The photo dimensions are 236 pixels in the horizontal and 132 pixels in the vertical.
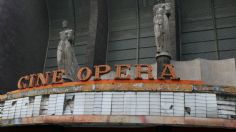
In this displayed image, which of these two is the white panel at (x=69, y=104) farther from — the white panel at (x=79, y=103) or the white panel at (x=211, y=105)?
the white panel at (x=211, y=105)

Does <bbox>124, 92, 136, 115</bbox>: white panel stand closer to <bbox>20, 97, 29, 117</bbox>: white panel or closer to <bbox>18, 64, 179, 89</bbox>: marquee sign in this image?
<bbox>18, 64, 179, 89</bbox>: marquee sign

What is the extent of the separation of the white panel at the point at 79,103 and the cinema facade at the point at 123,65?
36mm

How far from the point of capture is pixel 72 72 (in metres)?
16.6

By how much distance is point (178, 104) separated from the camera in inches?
503

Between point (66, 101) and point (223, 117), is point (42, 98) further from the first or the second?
point (223, 117)

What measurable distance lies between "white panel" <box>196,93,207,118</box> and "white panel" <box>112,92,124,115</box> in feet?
8.02

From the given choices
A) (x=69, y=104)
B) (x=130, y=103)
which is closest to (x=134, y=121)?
(x=130, y=103)

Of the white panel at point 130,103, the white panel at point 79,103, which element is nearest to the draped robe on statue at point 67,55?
the white panel at point 79,103

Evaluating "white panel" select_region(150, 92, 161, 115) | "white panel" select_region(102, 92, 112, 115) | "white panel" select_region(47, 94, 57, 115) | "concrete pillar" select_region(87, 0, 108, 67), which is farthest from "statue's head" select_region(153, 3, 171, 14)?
"white panel" select_region(47, 94, 57, 115)

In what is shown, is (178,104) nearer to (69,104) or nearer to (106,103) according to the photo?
(106,103)

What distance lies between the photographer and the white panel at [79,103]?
1329 cm

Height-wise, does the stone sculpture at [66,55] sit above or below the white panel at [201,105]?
above

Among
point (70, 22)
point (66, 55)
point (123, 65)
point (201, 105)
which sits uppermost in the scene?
point (70, 22)

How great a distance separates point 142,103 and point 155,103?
428 mm
